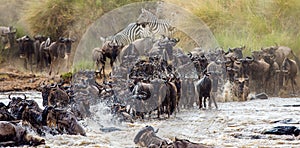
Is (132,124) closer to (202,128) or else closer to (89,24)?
(202,128)

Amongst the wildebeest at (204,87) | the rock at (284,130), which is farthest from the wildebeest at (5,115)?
the wildebeest at (204,87)

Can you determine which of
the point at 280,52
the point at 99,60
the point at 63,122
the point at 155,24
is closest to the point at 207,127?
the point at 63,122

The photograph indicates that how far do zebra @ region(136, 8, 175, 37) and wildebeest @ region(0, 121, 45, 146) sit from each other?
10570 mm

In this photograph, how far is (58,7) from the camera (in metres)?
22.0

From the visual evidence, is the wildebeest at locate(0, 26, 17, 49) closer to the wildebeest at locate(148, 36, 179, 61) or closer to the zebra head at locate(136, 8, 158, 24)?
the zebra head at locate(136, 8, 158, 24)

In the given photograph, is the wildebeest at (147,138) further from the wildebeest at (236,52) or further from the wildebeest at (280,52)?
the wildebeest at (280,52)

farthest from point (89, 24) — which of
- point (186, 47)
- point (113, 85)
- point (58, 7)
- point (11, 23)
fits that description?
point (113, 85)

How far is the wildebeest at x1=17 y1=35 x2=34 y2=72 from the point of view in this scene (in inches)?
797

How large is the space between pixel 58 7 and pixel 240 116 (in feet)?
38.1

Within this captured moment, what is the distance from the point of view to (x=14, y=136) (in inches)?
352

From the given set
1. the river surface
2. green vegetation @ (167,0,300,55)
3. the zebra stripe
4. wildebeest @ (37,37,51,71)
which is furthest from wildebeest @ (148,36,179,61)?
wildebeest @ (37,37,51,71)

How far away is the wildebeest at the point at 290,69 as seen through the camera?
1587 centimetres

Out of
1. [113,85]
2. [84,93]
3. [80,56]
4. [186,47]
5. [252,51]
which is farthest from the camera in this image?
[80,56]

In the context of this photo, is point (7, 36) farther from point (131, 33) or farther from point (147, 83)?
point (147, 83)
